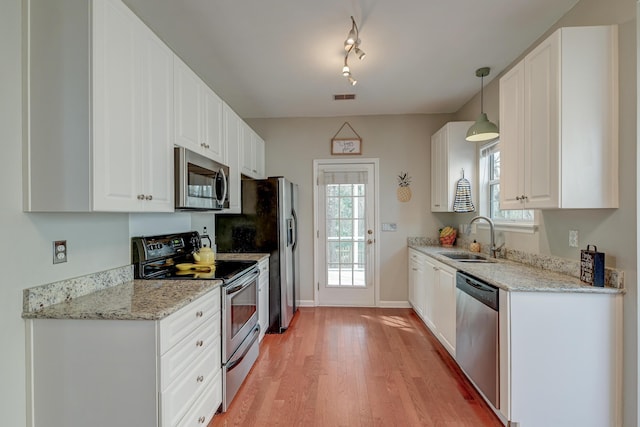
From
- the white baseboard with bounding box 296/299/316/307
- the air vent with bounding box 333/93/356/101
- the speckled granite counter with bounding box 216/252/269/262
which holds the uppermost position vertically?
the air vent with bounding box 333/93/356/101

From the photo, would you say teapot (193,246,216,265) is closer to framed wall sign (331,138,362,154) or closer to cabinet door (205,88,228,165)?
cabinet door (205,88,228,165)

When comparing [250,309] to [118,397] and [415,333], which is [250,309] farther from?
[415,333]

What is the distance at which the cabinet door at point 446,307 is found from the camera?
2.57 m

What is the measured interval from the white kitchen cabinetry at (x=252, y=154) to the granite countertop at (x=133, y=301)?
1.71 metres

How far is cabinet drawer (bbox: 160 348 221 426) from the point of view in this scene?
138 centimetres

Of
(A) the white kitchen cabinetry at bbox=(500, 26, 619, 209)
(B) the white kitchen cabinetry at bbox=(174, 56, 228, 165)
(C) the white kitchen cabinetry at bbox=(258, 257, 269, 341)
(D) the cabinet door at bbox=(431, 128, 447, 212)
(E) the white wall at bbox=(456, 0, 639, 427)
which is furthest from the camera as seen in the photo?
(D) the cabinet door at bbox=(431, 128, 447, 212)

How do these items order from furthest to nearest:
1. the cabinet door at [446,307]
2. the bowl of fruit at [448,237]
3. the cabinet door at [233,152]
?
the bowl of fruit at [448,237] → the cabinet door at [233,152] → the cabinet door at [446,307]

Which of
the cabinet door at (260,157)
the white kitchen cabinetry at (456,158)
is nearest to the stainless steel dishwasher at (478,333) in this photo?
the white kitchen cabinetry at (456,158)

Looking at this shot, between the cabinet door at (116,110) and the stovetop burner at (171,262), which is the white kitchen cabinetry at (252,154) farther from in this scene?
the cabinet door at (116,110)

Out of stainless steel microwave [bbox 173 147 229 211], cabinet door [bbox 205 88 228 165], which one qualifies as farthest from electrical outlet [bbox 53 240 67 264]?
cabinet door [bbox 205 88 228 165]

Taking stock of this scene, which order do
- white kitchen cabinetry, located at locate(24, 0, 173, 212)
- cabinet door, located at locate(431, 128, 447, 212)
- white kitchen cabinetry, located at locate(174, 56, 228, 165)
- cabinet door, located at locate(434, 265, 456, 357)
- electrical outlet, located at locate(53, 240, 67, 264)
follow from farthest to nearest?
cabinet door, located at locate(431, 128, 447, 212) < cabinet door, located at locate(434, 265, 456, 357) < white kitchen cabinetry, located at locate(174, 56, 228, 165) < electrical outlet, located at locate(53, 240, 67, 264) < white kitchen cabinetry, located at locate(24, 0, 173, 212)

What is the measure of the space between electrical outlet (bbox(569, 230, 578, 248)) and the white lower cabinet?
0.80 meters

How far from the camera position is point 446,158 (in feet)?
11.7

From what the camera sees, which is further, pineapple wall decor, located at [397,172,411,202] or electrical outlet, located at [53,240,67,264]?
pineapple wall decor, located at [397,172,411,202]
